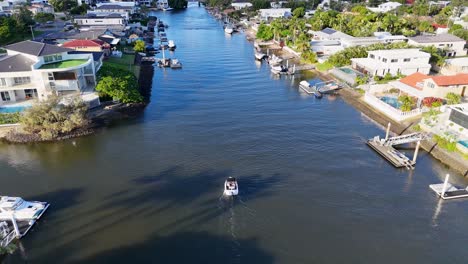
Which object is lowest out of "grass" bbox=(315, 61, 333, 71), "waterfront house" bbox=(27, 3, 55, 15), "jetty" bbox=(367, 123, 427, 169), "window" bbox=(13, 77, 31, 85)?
"jetty" bbox=(367, 123, 427, 169)

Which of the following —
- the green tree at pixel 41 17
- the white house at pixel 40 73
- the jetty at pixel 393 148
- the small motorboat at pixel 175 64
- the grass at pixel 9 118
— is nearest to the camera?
the jetty at pixel 393 148

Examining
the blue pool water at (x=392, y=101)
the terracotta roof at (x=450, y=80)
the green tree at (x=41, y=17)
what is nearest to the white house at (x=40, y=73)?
the blue pool water at (x=392, y=101)

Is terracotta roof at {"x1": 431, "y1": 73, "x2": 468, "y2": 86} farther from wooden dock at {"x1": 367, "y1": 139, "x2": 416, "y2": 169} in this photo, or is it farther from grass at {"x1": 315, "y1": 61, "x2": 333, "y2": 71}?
grass at {"x1": 315, "y1": 61, "x2": 333, "y2": 71}

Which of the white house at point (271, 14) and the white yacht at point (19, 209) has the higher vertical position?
the white house at point (271, 14)

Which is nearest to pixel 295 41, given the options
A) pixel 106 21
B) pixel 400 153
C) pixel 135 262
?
pixel 400 153

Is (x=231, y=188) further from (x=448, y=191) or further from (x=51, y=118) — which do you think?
(x=51, y=118)

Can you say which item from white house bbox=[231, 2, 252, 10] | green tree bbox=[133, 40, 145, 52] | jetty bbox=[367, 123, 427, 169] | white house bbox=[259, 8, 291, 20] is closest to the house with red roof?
jetty bbox=[367, 123, 427, 169]

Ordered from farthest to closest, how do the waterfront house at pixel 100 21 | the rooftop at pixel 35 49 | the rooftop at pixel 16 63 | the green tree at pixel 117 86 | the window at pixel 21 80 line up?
the waterfront house at pixel 100 21 → the rooftop at pixel 35 49 → the green tree at pixel 117 86 → the window at pixel 21 80 → the rooftop at pixel 16 63

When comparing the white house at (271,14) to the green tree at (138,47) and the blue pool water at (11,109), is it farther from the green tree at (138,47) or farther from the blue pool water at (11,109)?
the blue pool water at (11,109)
